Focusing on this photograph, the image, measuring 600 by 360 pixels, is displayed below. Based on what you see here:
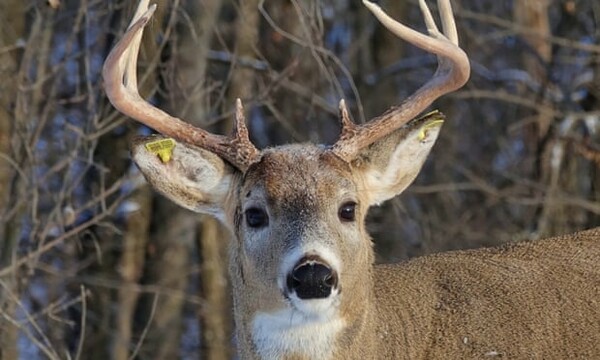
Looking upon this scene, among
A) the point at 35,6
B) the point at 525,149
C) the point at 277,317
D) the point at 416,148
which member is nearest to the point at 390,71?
Result: the point at 525,149

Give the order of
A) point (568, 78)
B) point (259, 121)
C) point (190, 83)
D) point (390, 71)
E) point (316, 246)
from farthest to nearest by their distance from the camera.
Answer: point (259, 121) < point (390, 71) < point (568, 78) < point (190, 83) < point (316, 246)

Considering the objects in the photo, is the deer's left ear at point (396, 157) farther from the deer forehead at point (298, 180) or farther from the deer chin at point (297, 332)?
the deer chin at point (297, 332)

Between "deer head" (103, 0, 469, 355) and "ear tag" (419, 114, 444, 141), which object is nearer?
"deer head" (103, 0, 469, 355)

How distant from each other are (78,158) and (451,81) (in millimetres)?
3140

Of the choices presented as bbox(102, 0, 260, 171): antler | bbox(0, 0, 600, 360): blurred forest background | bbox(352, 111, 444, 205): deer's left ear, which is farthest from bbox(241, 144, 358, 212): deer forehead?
bbox(0, 0, 600, 360): blurred forest background

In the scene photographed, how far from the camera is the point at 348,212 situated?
20.1ft

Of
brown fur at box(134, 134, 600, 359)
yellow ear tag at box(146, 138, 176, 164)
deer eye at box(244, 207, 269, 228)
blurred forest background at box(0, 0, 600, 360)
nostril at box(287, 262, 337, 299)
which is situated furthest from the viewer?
blurred forest background at box(0, 0, 600, 360)

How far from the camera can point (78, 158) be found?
8.70 meters

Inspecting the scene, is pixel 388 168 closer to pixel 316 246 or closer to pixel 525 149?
pixel 316 246

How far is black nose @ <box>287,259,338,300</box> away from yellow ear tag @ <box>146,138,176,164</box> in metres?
1.05

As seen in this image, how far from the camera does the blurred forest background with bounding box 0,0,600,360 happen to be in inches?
344

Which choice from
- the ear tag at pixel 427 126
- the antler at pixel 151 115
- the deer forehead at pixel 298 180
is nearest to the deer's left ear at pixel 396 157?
the ear tag at pixel 427 126

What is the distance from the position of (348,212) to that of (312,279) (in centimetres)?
66

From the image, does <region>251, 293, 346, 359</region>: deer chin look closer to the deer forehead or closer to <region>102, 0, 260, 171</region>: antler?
the deer forehead
